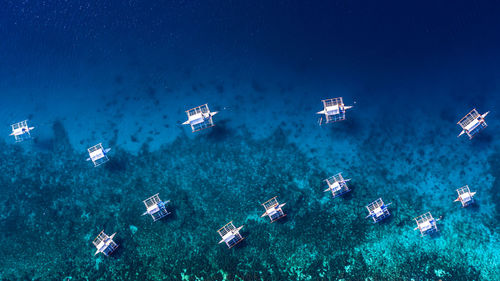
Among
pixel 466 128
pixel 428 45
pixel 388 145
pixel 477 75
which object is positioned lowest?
pixel 466 128

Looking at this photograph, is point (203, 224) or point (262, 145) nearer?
point (203, 224)

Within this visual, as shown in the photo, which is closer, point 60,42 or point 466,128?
point 466,128

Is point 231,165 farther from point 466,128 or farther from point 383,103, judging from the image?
point 466,128

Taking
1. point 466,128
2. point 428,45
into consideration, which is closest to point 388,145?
point 466,128

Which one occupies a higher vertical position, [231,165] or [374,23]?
[374,23]
